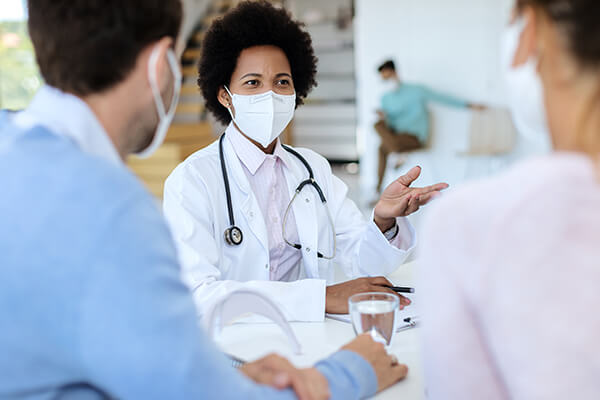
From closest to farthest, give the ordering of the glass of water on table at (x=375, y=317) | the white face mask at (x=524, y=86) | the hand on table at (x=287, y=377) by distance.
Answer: the white face mask at (x=524, y=86)
the hand on table at (x=287, y=377)
the glass of water on table at (x=375, y=317)

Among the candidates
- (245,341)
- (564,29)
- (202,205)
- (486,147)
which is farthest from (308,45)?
(486,147)

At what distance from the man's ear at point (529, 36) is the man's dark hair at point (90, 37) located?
0.50m

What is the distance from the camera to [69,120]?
0.78 metres

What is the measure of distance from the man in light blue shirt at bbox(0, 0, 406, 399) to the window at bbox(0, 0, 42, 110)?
20.7 ft

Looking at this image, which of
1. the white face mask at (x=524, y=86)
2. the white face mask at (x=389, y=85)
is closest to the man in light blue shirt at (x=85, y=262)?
the white face mask at (x=524, y=86)

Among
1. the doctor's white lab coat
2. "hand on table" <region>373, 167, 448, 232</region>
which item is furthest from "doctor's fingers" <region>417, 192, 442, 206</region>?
the doctor's white lab coat

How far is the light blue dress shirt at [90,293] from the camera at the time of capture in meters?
0.63

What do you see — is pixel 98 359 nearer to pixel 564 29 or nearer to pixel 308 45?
pixel 564 29

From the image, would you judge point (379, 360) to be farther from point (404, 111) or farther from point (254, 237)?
point (404, 111)

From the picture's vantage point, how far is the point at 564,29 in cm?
61

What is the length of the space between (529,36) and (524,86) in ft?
0.25

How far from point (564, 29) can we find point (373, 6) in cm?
626

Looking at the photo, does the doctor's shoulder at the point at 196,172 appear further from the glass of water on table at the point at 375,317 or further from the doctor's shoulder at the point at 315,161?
the glass of water on table at the point at 375,317

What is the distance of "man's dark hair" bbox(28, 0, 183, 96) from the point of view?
0.77 m
